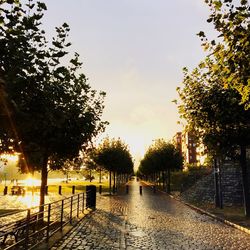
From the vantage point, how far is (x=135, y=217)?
17.3m

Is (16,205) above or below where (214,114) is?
below

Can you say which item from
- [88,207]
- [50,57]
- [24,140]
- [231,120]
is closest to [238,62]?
[50,57]

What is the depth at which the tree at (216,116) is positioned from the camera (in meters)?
16.1

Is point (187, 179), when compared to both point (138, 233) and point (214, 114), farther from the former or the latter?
point (138, 233)

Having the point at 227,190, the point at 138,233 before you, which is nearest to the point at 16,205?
the point at 138,233

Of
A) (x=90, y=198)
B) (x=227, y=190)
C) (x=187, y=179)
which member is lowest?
(x=90, y=198)

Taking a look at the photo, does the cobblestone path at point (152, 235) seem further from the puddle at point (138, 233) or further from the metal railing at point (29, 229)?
the metal railing at point (29, 229)

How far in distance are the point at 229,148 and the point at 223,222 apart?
408cm

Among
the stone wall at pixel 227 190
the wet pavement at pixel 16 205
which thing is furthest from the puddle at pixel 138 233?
the stone wall at pixel 227 190

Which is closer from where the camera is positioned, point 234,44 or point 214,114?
point 234,44

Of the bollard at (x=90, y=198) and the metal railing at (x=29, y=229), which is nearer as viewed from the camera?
the metal railing at (x=29, y=229)

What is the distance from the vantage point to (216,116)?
53.2ft

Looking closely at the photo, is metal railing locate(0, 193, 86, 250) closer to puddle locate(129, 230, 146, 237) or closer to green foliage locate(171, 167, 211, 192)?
puddle locate(129, 230, 146, 237)

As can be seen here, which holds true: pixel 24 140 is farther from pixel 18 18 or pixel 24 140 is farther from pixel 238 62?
pixel 238 62
